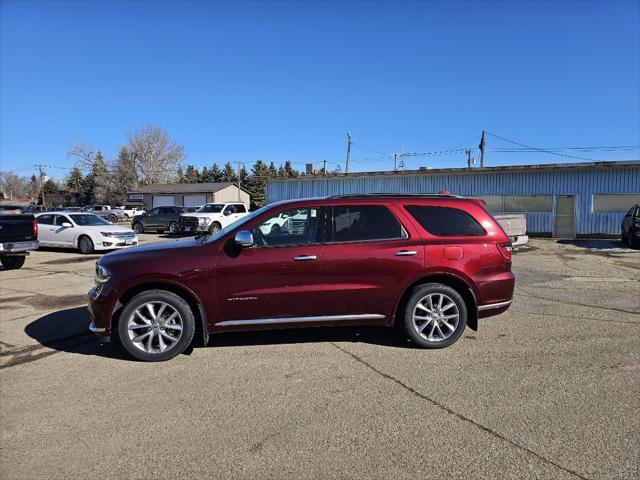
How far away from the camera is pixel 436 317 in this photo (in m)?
5.34

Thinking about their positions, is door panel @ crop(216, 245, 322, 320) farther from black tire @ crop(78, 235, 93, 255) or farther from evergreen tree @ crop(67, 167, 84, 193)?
evergreen tree @ crop(67, 167, 84, 193)

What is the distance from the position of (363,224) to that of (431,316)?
4.27 ft

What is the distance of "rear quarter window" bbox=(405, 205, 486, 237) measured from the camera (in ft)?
17.9

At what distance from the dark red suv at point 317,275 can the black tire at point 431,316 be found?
1 centimetres

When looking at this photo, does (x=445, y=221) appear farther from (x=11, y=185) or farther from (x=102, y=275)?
(x=11, y=185)

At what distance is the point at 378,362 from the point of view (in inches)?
193

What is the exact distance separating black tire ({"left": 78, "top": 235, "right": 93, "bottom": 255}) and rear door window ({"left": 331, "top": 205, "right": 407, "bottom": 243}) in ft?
45.2

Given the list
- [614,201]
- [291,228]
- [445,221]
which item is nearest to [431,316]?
[445,221]

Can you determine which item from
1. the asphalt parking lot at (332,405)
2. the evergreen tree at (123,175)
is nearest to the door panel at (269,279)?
the asphalt parking lot at (332,405)

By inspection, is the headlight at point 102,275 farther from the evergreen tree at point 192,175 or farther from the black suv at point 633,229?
the evergreen tree at point 192,175

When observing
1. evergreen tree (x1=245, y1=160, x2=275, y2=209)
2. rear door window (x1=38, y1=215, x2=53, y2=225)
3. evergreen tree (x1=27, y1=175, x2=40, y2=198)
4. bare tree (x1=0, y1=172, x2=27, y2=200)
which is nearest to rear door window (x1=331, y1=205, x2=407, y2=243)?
rear door window (x1=38, y1=215, x2=53, y2=225)

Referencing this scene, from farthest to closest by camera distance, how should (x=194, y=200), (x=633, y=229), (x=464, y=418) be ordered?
1. (x=194, y=200)
2. (x=633, y=229)
3. (x=464, y=418)

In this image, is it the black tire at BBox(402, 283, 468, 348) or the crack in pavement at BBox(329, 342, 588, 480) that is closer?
the crack in pavement at BBox(329, 342, 588, 480)

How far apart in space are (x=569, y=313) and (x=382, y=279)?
12.0ft
